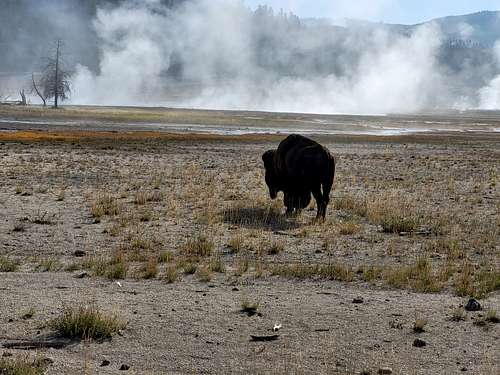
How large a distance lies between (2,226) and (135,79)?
152079mm

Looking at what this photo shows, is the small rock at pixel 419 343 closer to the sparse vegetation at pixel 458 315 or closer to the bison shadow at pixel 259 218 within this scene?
the sparse vegetation at pixel 458 315

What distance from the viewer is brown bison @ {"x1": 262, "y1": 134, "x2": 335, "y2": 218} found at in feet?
49.5

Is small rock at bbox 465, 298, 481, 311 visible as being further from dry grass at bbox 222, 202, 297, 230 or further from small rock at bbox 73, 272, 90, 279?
dry grass at bbox 222, 202, 297, 230

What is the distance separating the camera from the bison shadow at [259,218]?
46.8ft

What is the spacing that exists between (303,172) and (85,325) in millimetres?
9007

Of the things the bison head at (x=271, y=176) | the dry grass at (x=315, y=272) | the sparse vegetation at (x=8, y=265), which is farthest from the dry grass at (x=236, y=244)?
the bison head at (x=271, y=176)

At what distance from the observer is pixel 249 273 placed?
9938mm

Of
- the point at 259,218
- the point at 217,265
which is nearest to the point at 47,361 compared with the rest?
the point at 217,265

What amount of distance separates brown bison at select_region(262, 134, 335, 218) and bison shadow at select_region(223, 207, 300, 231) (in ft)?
1.75

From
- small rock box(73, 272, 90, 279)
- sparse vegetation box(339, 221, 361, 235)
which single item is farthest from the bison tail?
small rock box(73, 272, 90, 279)

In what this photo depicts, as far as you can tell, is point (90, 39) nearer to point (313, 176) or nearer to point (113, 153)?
point (113, 153)

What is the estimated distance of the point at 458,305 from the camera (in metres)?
8.37

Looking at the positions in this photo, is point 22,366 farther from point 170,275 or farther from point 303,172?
point 303,172

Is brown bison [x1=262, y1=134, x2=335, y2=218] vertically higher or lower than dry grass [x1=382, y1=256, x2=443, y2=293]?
higher
